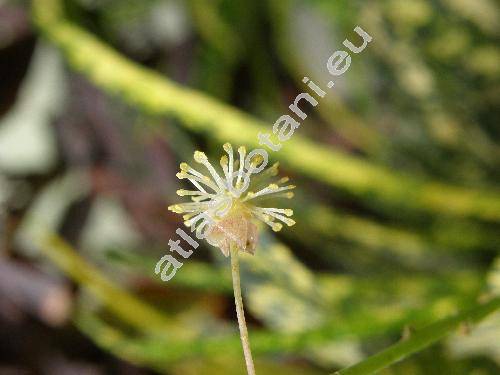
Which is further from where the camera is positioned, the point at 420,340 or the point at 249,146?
the point at 249,146

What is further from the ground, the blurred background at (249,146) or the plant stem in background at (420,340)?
the blurred background at (249,146)

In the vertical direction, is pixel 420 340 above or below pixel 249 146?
below

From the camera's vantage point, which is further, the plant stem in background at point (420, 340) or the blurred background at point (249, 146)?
the blurred background at point (249, 146)

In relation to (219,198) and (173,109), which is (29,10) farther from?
(219,198)

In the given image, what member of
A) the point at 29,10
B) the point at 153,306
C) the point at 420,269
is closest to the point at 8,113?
the point at 29,10

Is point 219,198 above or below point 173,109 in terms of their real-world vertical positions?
below
